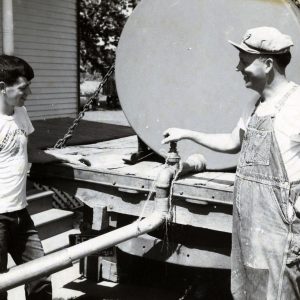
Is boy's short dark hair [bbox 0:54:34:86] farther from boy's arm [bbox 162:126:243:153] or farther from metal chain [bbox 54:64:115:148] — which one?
metal chain [bbox 54:64:115:148]

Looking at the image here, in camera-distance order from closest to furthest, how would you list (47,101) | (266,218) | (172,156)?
1. (266,218)
2. (172,156)
3. (47,101)

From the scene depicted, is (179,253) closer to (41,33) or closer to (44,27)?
(41,33)

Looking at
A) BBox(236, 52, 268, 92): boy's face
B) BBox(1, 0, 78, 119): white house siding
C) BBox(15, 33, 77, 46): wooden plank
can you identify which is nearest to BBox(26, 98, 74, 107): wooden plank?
BBox(1, 0, 78, 119): white house siding

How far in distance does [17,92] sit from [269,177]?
58.7 inches

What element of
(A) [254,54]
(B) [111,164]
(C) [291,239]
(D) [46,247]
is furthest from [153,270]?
(A) [254,54]

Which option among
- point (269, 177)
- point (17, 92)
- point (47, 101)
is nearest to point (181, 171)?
point (269, 177)

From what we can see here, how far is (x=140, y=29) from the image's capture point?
3.99 metres

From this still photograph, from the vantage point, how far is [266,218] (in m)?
2.71

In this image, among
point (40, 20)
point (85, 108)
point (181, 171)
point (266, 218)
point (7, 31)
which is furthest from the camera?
point (40, 20)

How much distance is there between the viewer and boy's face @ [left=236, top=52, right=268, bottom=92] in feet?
8.95

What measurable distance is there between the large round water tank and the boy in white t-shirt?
3.44ft

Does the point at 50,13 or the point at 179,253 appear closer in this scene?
the point at 179,253

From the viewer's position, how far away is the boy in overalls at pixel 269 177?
8.66 feet

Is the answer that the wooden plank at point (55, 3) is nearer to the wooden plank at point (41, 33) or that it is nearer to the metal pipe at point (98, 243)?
the wooden plank at point (41, 33)
